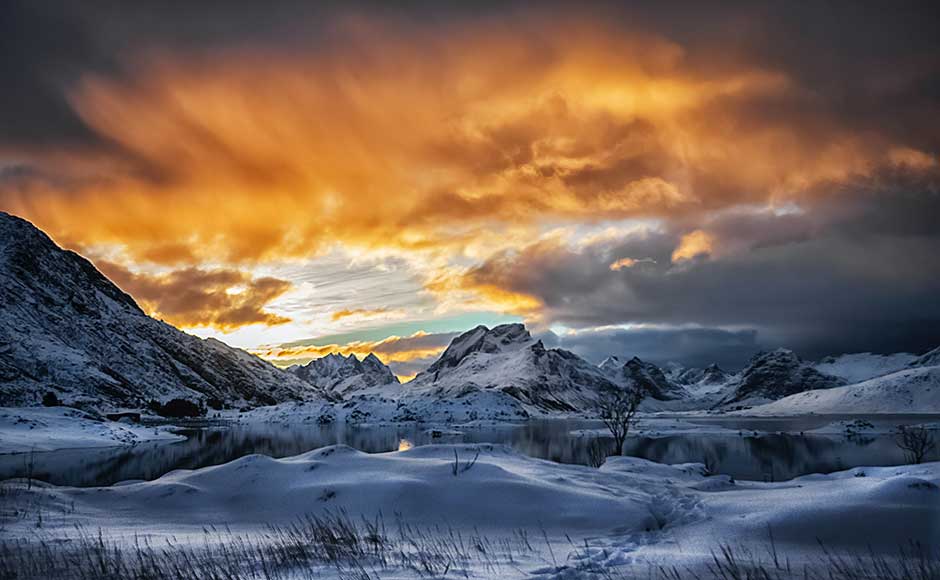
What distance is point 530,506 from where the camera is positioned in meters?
15.0

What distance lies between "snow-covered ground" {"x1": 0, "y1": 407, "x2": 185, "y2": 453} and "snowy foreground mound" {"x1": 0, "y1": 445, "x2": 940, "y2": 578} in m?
44.0

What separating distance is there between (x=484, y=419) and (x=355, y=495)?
16499 centimetres

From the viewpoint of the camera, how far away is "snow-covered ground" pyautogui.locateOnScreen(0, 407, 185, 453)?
178 feet

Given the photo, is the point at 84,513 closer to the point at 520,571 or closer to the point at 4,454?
the point at 520,571

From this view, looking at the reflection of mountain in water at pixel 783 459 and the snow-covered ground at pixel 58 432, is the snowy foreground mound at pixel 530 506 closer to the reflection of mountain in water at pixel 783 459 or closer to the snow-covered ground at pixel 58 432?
the reflection of mountain in water at pixel 783 459

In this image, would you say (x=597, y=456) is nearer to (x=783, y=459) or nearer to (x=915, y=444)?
(x=783, y=459)

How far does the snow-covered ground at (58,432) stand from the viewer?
54375 mm

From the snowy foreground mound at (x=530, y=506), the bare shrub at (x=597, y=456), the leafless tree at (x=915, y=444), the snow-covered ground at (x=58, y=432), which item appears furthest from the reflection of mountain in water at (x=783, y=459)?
the snow-covered ground at (x=58, y=432)

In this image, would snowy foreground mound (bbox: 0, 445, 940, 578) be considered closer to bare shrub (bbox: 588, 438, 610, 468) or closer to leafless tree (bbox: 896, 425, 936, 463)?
bare shrub (bbox: 588, 438, 610, 468)

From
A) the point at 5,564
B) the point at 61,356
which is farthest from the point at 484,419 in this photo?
the point at 5,564

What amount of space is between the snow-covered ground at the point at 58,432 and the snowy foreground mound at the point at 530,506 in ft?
144

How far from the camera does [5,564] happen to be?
32.2 ft

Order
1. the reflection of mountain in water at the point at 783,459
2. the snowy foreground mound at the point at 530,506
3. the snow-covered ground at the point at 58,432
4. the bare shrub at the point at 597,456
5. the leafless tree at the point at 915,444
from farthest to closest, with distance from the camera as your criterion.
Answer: the snow-covered ground at the point at 58,432, the reflection of mountain in water at the point at 783,459, the bare shrub at the point at 597,456, the leafless tree at the point at 915,444, the snowy foreground mound at the point at 530,506

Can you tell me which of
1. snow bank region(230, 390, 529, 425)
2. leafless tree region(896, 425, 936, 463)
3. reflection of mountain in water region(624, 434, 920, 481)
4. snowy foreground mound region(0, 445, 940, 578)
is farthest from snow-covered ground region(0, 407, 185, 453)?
snow bank region(230, 390, 529, 425)
